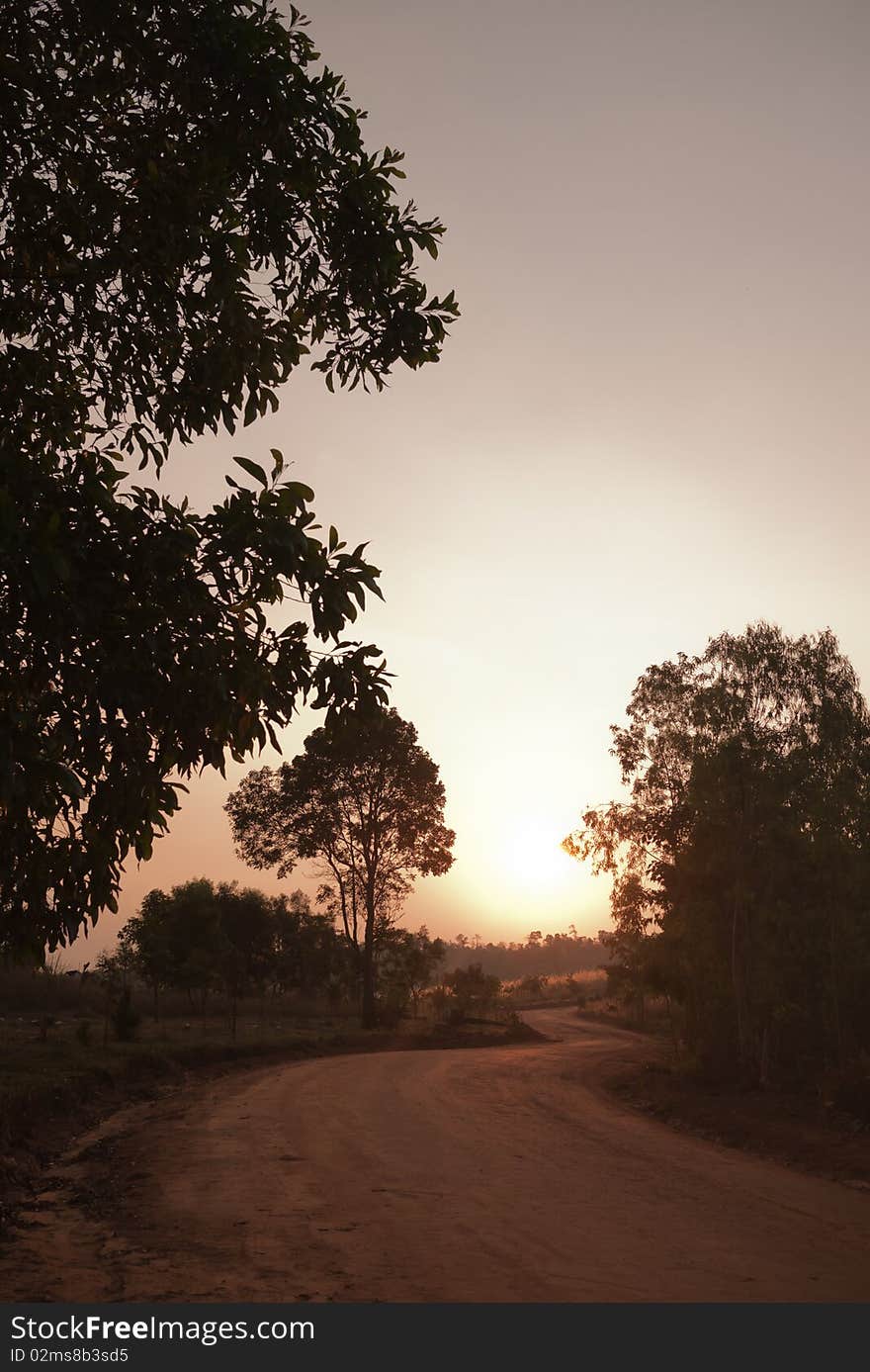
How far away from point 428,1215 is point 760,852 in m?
13.4

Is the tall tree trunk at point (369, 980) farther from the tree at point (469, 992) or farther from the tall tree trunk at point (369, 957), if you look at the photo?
the tree at point (469, 992)

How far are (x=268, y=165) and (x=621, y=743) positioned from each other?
60.9 feet

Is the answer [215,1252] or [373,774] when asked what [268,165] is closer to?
[215,1252]

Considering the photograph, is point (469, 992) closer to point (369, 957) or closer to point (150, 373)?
point (369, 957)

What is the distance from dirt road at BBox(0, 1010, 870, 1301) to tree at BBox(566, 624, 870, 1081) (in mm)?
5000

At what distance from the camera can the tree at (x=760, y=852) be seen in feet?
69.1

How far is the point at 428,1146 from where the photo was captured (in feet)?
48.3

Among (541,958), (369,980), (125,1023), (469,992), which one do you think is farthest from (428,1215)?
(541,958)

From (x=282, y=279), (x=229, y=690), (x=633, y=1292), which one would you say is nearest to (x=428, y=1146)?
(x=633, y=1292)

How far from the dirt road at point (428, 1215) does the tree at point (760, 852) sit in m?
5.00

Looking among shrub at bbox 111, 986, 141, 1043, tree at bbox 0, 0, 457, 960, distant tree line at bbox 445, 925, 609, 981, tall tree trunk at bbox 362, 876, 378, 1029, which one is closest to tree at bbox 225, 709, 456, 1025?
tall tree trunk at bbox 362, 876, 378, 1029

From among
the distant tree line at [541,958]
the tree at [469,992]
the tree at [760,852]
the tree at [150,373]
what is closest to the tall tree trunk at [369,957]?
the tree at [469,992]

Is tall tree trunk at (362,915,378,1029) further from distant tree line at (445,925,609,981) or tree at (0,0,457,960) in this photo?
distant tree line at (445,925,609,981)

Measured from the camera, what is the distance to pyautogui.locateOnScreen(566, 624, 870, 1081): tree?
21.0 meters
